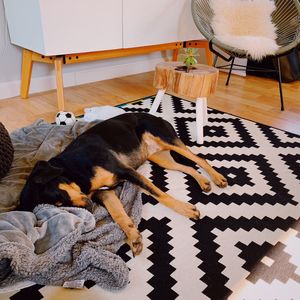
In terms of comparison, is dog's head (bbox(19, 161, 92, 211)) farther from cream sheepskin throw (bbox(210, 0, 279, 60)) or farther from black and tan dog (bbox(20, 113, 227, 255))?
cream sheepskin throw (bbox(210, 0, 279, 60))

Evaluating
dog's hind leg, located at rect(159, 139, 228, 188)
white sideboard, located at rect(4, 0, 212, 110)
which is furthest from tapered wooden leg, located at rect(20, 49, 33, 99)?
dog's hind leg, located at rect(159, 139, 228, 188)

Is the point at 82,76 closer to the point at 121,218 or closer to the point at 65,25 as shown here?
the point at 65,25

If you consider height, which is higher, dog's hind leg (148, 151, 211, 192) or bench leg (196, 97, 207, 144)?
bench leg (196, 97, 207, 144)

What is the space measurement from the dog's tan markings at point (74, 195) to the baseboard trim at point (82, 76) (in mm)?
1777

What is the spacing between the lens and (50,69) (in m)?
2.74

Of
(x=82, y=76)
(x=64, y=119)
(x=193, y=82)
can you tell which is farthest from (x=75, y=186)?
(x=82, y=76)

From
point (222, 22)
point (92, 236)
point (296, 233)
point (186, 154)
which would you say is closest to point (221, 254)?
point (296, 233)

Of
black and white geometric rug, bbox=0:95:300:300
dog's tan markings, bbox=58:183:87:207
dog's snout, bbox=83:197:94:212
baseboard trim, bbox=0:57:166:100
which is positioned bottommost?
black and white geometric rug, bbox=0:95:300:300

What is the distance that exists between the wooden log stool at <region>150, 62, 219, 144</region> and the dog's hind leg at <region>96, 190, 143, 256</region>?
0.83 m

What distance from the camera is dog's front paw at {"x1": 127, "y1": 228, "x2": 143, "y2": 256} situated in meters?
1.09

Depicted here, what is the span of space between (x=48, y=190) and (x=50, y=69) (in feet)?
6.31

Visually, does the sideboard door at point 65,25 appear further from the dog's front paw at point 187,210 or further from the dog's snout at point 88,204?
the dog's front paw at point 187,210

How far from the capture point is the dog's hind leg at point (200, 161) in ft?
4.88

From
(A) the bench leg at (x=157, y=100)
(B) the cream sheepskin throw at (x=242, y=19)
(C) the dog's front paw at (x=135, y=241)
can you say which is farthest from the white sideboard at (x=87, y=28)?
(C) the dog's front paw at (x=135, y=241)
